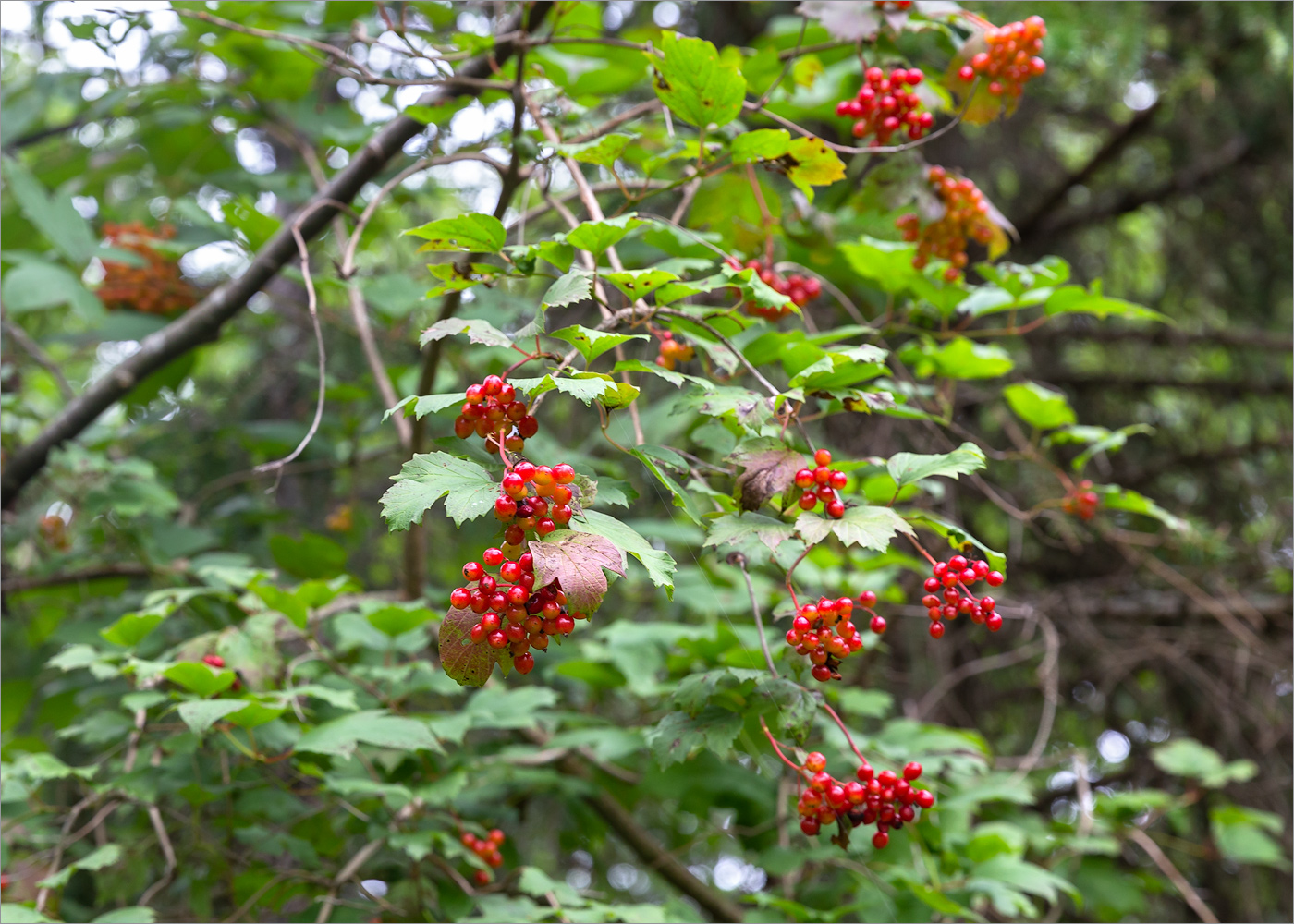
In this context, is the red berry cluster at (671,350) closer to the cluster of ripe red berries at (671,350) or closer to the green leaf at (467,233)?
the cluster of ripe red berries at (671,350)

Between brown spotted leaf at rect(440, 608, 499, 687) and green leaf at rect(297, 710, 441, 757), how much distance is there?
55cm

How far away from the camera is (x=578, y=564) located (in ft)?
2.86

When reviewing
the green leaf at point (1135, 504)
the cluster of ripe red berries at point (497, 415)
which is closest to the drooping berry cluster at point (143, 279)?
the cluster of ripe red berries at point (497, 415)

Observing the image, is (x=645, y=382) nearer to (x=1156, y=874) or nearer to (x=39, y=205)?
(x=39, y=205)

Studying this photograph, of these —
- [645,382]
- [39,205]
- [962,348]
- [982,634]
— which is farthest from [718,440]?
[982,634]

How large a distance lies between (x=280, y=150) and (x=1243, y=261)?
351 centimetres

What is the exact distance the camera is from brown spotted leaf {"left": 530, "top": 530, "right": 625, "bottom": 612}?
33.3 inches

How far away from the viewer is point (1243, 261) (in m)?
3.41

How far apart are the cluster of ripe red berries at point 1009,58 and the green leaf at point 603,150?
70 cm

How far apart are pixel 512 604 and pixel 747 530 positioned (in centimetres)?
30

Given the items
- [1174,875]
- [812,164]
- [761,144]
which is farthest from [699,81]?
[1174,875]

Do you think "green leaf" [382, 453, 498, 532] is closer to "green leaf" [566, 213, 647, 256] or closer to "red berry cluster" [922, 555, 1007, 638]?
"green leaf" [566, 213, 647, 256]

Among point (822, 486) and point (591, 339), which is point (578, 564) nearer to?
point (591, 339)

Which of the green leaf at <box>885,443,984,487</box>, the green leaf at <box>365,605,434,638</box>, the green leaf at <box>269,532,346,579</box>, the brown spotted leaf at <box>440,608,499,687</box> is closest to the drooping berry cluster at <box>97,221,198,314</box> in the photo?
the green leaf at <box>269,532,346,579</box>
